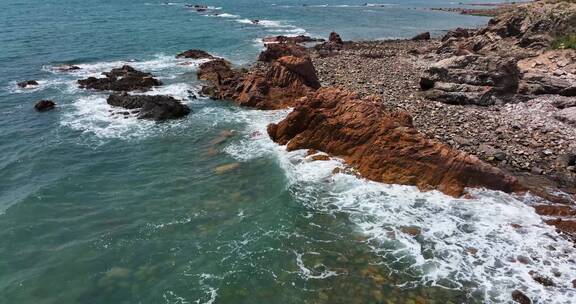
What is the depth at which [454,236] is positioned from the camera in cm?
1672

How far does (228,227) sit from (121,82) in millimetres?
27558

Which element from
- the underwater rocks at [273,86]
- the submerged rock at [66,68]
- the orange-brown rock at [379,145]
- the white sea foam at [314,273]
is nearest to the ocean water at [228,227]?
the white sea foam at [314,273]

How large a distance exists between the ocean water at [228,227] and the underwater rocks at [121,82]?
26.8 ft

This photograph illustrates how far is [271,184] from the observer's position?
69.9 feet

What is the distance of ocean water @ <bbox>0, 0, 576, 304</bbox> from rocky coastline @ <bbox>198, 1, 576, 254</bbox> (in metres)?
1.14

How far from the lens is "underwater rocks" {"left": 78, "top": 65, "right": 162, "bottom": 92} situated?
39125 mm

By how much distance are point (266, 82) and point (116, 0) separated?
114530 millimetres

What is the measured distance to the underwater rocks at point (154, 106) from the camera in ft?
104

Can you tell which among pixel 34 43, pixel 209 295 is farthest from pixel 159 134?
pixel 34 43

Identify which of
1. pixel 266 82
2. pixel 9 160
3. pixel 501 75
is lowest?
pixel 9 160

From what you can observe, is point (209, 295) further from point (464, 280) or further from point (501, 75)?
point (501, 75)

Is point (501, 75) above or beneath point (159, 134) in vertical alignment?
above

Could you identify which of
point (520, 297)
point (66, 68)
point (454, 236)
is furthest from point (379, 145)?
point (66, 68)

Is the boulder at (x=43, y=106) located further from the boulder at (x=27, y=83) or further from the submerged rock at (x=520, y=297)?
the submerged rock at (x=520, y=297)
